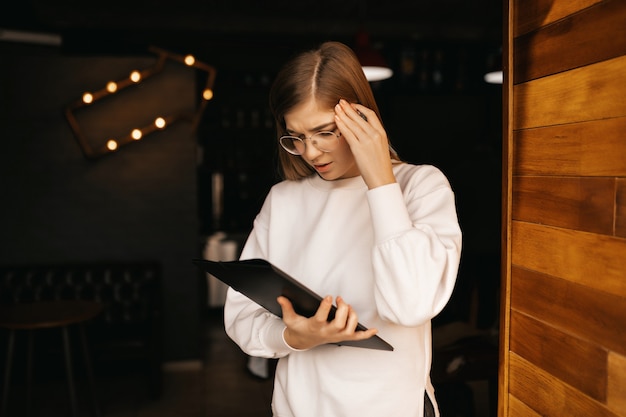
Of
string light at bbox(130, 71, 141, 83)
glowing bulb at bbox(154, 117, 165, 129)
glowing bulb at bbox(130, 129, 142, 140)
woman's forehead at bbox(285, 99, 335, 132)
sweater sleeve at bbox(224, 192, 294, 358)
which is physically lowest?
sweater sleeve at bbox(224, 192, 294, 358)

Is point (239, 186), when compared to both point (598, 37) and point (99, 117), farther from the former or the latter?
point (598, 37)

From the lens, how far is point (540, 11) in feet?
3.46

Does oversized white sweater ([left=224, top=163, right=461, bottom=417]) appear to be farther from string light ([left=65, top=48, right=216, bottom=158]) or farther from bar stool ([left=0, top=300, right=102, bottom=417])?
string light ([left=65, top=48, right=216, bottom=158])

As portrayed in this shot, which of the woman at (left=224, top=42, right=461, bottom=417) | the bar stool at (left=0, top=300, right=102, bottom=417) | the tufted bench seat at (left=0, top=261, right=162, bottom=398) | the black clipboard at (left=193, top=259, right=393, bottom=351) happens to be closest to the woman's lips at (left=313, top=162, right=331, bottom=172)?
the woman at (left=224, top=42, right=461, bottom=417)

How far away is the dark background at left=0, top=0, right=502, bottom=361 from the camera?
4.47m

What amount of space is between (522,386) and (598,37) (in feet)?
2.29

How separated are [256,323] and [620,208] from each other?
2.61 feet

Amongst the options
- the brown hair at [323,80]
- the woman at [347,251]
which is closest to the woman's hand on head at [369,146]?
the woman at [347,251]

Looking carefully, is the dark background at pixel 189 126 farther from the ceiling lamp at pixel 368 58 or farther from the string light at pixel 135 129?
the ceiling lamp at pixel 368 58

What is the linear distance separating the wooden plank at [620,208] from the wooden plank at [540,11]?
31 centimetres

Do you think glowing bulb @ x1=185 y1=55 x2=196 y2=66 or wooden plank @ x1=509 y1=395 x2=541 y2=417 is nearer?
wooden plank @ x1=509 y1=395 x2=541 y2=417

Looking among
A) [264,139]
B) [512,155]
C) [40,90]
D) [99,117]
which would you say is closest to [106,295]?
[99,117]

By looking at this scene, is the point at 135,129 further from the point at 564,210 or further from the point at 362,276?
the point at 564,210

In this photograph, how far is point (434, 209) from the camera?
111 cm
